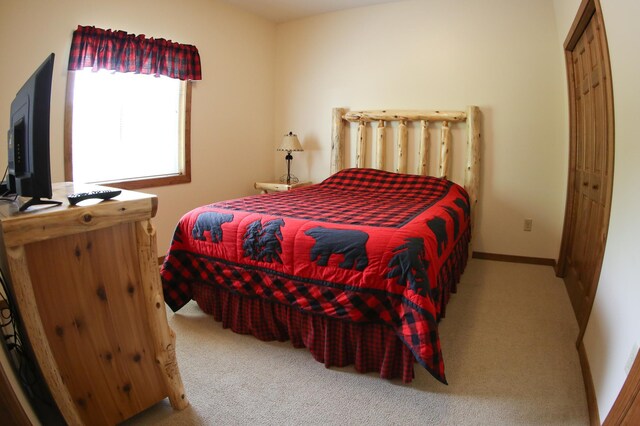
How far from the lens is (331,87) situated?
4.17 m

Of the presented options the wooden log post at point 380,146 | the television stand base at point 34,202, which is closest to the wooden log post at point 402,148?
the wooden log post at point 380,146

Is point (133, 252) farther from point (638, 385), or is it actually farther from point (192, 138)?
point (192, 138)

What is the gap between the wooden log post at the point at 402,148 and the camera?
377cm

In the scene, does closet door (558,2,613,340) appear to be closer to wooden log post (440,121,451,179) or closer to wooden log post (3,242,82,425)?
wooden log post (440,121,451,179)

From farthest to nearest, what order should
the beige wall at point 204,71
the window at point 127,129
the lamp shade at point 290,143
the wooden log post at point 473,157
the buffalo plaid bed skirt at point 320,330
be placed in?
1. the lamp shade at point 290,143
2. the wooden log post at point 473,157
3. the window at point 127,129
4. the beige wall at point 204,71
5. the buffalo plaid bed skirt at point 320,330

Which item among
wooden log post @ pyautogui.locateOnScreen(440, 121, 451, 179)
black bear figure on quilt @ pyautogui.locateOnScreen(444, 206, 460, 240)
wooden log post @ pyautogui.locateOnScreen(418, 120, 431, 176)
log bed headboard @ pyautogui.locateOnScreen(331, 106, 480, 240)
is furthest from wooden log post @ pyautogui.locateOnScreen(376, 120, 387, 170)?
black bear figure on quilt @ pyautogui.locateOnScreen(444, 206, 460, 240)

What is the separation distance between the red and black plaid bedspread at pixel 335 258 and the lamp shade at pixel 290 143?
1.35m

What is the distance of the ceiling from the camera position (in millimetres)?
3742

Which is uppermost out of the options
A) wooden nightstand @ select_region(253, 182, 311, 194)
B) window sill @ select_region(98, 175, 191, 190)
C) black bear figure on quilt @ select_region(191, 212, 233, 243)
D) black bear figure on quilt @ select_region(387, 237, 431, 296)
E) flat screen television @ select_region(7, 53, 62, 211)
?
flat screen television @ select_region(7, 53, 62, 211)

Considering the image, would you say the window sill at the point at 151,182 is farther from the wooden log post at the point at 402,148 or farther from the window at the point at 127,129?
the wooden log post at the point at 402,148

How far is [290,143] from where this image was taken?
4.13 metres

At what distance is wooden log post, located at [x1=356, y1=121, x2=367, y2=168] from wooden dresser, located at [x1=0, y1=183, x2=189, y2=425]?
277 centimetres

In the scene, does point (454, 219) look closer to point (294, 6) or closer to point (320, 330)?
point (320, 330)

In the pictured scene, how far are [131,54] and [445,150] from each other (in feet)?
8.93
